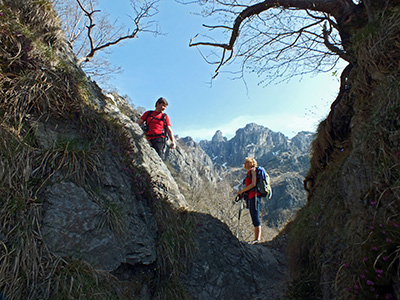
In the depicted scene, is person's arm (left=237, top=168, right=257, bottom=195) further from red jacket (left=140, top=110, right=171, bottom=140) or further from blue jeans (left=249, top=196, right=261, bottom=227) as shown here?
red jacket (left=140, top=110, right=171, bottom=140)

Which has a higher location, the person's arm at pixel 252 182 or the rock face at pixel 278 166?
the rock face at pixel 278 166

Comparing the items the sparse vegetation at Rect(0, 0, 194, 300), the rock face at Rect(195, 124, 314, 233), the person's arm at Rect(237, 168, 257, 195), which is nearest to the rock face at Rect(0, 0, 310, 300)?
the sparse vegetation at Rect(0, 0, 194, 300)

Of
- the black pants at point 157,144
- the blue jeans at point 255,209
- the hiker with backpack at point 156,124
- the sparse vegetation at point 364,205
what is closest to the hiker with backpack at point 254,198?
the blue jeans at point 255,209

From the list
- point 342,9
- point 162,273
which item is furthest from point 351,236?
point 342,9

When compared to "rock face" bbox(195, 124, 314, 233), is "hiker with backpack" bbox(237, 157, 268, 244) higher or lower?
lower

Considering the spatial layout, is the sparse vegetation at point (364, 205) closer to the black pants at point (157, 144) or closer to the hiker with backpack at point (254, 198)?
the hiker with backpack at point (254, 198)

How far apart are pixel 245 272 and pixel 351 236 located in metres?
2.21

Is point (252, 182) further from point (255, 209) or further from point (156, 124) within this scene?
point (156, 124)

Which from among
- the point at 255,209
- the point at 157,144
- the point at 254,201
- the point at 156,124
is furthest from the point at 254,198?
the point at 156,124

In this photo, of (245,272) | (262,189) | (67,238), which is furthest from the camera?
(262,189)

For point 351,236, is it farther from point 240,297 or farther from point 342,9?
point 342,9

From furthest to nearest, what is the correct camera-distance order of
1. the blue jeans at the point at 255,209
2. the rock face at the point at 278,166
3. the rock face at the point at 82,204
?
the rock face at the point at 278,166 → the blue jeans at the point at 255,209 → the rock face at the point at 82,204

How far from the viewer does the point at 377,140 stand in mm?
2541

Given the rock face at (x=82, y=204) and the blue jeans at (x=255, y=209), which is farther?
the blue jeans at (x=255, y=209)
